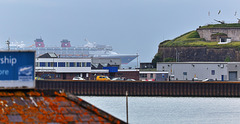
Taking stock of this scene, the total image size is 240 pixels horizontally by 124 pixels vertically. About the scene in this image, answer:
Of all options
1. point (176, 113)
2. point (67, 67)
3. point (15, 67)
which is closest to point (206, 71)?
point (67, 67)

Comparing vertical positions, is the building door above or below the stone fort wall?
below

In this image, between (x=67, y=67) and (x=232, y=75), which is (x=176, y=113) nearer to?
(x=67, y=67)

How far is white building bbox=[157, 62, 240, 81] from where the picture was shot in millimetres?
106625

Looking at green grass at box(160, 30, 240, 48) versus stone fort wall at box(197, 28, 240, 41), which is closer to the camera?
green grass at box(160, 30, 240, 48)

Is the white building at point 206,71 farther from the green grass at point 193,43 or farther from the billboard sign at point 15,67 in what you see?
the billboard sign at point 15,67

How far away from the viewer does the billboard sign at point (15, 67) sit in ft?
74.0

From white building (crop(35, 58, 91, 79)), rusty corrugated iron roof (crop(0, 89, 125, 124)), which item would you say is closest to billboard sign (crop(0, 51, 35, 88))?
rusty corrugated iron roof (crop(0, 89, 125, 124))

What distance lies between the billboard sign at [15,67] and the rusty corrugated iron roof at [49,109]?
927mm

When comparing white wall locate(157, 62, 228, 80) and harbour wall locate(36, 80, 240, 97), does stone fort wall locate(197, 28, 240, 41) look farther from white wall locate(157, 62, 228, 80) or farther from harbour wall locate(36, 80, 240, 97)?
harbour wall locate(36, 80, 240, 97)

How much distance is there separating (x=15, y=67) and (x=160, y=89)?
47011 millimetres

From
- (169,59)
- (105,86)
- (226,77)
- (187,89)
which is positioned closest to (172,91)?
(187,89)

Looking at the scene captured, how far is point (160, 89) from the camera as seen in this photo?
68750 millimetres

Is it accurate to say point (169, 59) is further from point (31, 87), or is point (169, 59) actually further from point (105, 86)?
point (31, 87)

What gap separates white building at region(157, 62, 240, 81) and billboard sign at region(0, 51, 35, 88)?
275 ft
